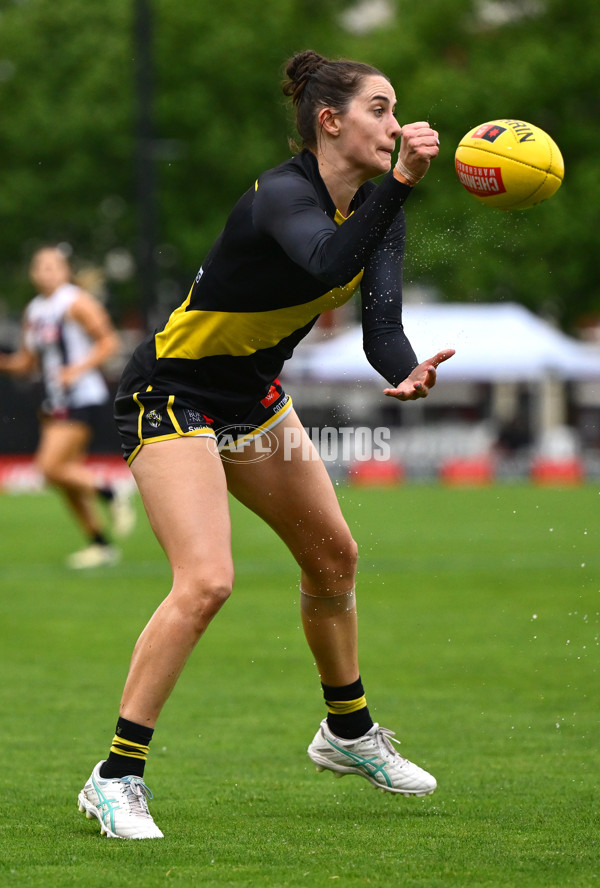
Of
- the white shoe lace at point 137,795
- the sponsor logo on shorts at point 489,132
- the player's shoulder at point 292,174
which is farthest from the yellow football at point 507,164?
the white shoe lace at point 137,795

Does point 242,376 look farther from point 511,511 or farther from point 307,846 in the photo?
point 511,511

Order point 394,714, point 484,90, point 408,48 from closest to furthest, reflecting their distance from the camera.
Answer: point 394,714 < point 484,90 < point 408,48

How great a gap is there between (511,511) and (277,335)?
14.5m

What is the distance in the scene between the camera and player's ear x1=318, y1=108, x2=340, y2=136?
14.3ft

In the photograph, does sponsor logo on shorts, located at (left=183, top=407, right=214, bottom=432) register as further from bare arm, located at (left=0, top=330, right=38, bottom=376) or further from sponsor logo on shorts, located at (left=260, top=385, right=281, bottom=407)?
bare arm, located at (left=0, top=330, right=38, bottom=376)

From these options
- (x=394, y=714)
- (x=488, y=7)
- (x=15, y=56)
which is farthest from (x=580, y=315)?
(x=394, y=714)

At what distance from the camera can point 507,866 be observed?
3770mm

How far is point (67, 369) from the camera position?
1184cm

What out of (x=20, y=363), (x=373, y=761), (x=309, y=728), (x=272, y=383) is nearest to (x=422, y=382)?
(x=272, y=383)

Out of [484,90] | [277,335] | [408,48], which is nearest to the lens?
[277,335]

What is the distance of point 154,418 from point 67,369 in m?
7.54

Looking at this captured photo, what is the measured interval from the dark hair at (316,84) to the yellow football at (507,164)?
41 cm

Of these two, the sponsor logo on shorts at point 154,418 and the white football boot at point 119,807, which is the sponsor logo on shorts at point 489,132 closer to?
the sponsor logo on shorts at point 154,418

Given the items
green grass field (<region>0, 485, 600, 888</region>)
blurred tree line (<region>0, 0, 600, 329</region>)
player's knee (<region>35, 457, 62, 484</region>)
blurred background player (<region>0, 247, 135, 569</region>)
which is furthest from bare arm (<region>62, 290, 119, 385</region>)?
blurred tree line (<region>0, 0, 600, 329</region>)
